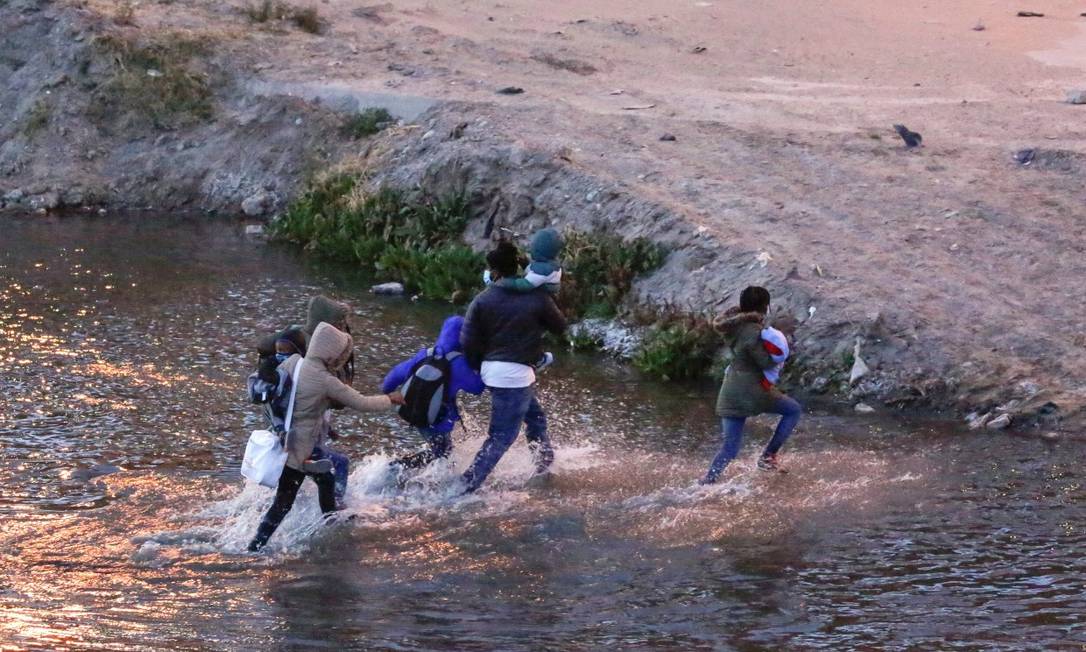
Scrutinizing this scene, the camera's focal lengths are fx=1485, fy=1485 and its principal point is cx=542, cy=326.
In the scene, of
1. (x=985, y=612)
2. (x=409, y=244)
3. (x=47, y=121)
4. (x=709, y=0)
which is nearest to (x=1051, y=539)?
(x=985, y=612)

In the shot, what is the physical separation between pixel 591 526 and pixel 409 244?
7481mm

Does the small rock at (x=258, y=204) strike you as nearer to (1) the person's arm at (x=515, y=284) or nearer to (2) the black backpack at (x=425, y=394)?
(2) the black backpack at (x=425, y=394)

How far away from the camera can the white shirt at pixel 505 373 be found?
8852 millimetres

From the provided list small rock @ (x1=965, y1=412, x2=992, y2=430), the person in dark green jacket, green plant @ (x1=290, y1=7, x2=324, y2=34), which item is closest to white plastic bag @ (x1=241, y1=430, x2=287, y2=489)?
the person in dark green jacket

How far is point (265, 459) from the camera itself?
315 inches

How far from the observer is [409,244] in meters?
15.7

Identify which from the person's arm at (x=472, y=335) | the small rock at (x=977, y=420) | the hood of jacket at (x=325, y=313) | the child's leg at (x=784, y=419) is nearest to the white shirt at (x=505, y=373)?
the person's arm at (x=472, y=335)

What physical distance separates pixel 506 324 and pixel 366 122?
10.0 meters

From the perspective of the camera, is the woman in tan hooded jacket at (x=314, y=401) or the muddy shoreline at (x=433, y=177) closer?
the woman in tan hooded jacket at (x=314, y=401)

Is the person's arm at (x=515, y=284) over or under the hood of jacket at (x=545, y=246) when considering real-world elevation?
under

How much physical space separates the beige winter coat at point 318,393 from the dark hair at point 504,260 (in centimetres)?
123

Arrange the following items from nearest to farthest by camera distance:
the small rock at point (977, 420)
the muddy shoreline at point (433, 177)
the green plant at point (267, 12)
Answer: the small rock at point (977, 420) → the muddy shoreline at point (433, 177) → the green plant at point (267, 12)

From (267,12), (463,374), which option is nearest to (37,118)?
(267,12)

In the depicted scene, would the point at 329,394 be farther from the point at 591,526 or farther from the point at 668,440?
the point at 668,440
